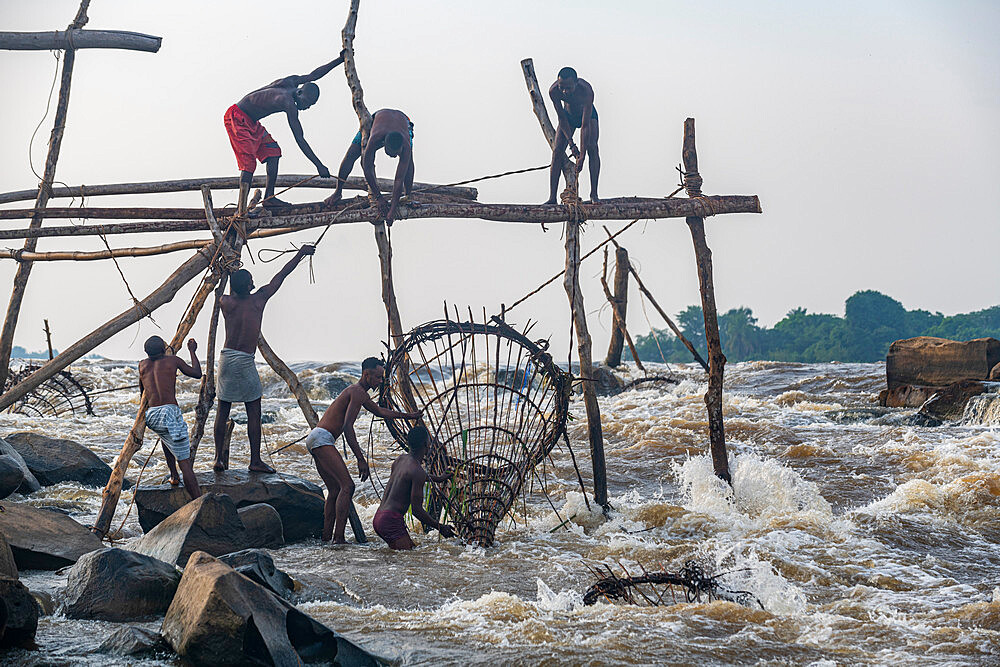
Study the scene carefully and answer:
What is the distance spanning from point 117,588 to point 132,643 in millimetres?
765

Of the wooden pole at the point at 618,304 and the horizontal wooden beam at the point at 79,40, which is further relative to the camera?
the wooden pole at the point at 618,304

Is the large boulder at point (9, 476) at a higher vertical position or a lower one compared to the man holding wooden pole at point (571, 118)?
lower

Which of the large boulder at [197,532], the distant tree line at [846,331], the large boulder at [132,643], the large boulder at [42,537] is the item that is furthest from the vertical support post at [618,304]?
the distant tree line at [846,331]

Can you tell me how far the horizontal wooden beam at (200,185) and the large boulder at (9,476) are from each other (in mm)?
3500

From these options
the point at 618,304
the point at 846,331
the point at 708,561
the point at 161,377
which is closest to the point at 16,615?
the point at 161,377

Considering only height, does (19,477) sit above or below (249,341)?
below

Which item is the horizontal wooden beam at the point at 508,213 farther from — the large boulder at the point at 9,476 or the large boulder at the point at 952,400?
the large boulder at the point at 952,400

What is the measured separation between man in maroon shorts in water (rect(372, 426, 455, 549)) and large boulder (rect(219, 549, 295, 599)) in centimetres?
142

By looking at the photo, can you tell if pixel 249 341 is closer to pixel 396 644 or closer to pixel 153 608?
pixel 153 608

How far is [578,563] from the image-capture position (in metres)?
6.44

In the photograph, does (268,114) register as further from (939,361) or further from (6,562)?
(939,361)

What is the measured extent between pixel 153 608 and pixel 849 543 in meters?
5.30

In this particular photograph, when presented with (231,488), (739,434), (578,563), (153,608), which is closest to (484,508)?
(578,563)

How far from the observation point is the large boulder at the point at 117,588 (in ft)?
15.3
